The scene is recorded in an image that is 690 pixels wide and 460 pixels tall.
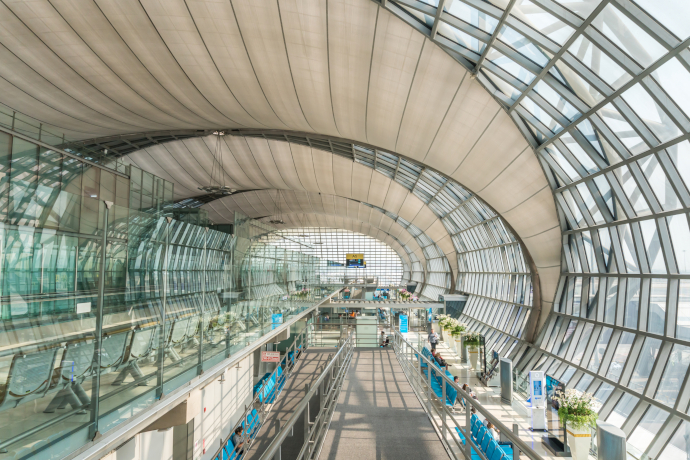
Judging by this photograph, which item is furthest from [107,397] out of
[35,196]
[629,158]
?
[629,158]

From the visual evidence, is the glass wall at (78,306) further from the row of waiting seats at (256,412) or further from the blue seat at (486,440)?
the row of waiting seats at (256,412)

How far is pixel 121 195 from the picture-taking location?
32.8 ft

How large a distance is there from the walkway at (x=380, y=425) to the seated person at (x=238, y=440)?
344 inches

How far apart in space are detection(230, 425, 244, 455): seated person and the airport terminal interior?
8.7 inches

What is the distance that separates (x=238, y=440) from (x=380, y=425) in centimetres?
1186

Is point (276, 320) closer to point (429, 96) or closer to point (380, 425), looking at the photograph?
point (380, 425)

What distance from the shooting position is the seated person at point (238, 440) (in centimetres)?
1466

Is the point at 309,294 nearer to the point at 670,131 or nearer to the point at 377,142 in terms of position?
the point at 377,142

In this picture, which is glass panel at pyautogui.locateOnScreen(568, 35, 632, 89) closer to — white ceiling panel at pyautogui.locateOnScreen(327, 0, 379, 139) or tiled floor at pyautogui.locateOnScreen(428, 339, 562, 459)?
white ceiling panel at pyautogui.locateOnScreen(327, 0, 379, 139)

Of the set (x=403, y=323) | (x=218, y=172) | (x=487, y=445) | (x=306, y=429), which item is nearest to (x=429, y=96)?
(x=487, y=445)

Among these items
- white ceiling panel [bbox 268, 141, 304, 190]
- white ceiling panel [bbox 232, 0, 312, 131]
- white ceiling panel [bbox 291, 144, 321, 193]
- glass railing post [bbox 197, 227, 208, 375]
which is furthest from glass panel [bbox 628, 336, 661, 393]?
white ceiling panel [bbox 268, 141, 304, 190]

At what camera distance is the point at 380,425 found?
5707 millimetres

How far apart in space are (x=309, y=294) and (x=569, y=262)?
13602mm

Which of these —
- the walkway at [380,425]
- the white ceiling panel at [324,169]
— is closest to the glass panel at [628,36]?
the walkway at [380,425]
